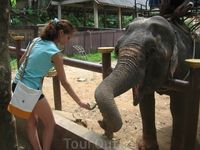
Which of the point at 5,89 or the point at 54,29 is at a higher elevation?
the point at 54,29

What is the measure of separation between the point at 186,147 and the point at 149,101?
3.10 ft

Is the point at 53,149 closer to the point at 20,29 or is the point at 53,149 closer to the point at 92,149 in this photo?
the point at 92,149

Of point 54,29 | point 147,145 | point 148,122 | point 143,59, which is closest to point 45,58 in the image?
point 54,29

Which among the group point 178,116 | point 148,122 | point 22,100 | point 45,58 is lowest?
point 148,122

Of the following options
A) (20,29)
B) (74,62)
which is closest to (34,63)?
(74,62)

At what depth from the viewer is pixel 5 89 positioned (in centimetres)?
222

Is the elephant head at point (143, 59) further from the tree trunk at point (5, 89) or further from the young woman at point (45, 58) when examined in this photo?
the tree trunk at point (5, 89)

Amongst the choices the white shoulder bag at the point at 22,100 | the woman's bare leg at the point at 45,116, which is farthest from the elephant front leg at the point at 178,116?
the white shoulder bag at the point at 22,100

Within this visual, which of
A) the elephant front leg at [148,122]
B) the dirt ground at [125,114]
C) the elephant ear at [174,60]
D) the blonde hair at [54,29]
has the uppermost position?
the blonde hair at [54,29]

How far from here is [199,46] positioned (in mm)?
3314

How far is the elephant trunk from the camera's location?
1801 millimetres

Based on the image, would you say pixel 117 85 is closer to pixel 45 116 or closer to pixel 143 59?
pixel 143 59

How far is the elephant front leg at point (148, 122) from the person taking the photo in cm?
301

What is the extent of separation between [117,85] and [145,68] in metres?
0.44
